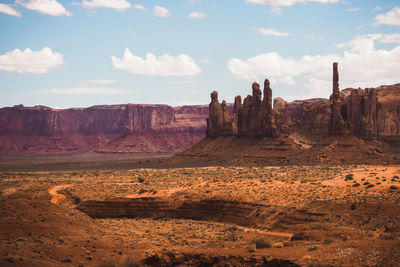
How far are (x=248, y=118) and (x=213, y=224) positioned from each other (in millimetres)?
75437

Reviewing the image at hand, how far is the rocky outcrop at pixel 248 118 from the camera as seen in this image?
104 meters

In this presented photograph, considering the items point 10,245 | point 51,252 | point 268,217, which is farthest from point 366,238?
point 10,245

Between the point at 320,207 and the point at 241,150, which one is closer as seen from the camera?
the point at 320,207

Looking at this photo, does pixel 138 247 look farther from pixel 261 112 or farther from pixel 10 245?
pixel 261 112

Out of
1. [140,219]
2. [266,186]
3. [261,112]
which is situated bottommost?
[140,219]

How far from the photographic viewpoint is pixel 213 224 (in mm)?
36656

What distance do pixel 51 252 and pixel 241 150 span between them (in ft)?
273

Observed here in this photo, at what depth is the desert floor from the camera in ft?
72.4

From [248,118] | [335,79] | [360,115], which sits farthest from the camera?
[248,118]

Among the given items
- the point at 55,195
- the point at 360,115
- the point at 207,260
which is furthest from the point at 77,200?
the point at 360,115

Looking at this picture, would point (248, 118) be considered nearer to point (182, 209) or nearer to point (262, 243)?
point (182, 209)

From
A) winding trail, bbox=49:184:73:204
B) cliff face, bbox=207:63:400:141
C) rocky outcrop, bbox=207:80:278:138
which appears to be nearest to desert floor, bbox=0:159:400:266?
winding trail, bbox=49:184:73:204

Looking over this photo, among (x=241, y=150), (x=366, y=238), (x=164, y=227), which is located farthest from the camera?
(x=241, y=150)

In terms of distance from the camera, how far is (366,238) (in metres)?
24.9
